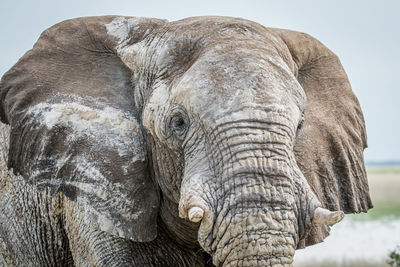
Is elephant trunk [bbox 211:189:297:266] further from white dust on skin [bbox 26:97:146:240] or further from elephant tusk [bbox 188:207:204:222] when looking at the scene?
white dust on skin [bbox 26:97:146:240]

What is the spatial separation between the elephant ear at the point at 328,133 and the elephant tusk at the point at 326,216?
1.28 meters

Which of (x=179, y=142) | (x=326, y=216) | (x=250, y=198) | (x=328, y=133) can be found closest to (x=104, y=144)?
(x=179, y=142)

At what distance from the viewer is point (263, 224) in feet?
12.3

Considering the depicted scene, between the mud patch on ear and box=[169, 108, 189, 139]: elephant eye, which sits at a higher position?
box=[169, 108, 189, 139]: elephant eye

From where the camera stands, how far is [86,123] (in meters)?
4.92

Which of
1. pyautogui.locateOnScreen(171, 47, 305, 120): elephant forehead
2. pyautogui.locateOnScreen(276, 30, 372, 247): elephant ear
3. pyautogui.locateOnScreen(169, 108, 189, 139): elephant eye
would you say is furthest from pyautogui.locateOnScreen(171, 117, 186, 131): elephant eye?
pyautogui.locateOnScreen(276, 30, 372, 247): elephant ear

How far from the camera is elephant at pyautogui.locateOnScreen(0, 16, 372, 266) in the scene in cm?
388

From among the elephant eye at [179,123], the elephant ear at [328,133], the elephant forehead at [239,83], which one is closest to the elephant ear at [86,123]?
the elephant eye at [179,123]

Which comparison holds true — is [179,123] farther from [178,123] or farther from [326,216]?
[326,216]

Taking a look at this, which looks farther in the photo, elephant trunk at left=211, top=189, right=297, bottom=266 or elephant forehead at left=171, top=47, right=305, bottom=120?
elephant forehead at left=171, top=47, right=305, bottom=120

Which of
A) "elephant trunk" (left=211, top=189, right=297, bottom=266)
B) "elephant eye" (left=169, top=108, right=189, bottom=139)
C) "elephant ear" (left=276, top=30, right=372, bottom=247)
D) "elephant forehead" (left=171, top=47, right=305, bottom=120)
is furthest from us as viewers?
"elephant ear" (left=276, top=30, right=372, bottom=247)

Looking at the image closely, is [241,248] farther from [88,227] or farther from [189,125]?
[88,227]

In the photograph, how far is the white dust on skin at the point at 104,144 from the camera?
481 cm

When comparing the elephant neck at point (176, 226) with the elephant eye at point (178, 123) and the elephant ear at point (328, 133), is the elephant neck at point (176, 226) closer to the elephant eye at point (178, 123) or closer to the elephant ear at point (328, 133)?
the elephant eye at point (178, 123)
